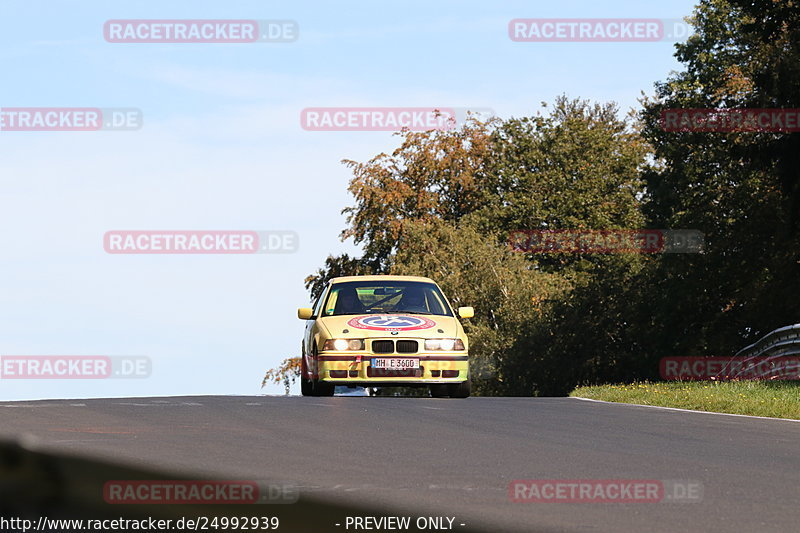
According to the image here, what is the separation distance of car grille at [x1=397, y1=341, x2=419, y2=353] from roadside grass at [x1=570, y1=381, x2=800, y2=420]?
168 inches

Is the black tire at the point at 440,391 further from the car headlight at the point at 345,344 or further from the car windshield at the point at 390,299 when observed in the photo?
the car headlight at the point at 345,344

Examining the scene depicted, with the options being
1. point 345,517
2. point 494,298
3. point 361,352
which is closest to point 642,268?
point 494,298

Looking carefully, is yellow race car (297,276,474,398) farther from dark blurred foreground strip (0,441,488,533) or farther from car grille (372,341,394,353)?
dark blurred foreground strip (0,441,488,533)

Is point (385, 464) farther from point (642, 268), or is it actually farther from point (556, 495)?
point (642, 268)

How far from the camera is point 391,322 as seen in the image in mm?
21453

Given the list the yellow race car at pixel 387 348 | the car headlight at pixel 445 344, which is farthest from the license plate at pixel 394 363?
the car headlight at pixel 445 344

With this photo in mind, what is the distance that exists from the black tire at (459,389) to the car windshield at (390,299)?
1.13 metres

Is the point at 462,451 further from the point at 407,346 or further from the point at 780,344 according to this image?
the point at 780,344

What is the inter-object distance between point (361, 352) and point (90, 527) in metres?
13.6

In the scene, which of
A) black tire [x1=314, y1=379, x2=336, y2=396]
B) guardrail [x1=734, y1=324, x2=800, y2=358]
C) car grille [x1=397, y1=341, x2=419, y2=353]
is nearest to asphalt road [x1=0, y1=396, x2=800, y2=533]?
car grille [x1=397, y1=341, x2=419, y2=353]

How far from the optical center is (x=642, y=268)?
5675 cm

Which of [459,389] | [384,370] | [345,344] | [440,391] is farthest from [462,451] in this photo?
[440,391]

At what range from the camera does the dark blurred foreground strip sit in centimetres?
627

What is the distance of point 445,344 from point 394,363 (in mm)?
827
